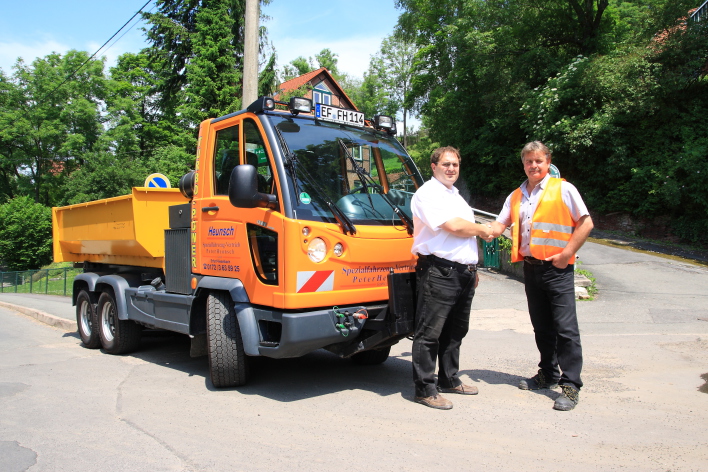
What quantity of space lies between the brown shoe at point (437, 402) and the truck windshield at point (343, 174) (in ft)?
5.07

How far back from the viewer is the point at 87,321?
7590 mm

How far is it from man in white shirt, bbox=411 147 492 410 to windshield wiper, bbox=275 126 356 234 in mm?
573

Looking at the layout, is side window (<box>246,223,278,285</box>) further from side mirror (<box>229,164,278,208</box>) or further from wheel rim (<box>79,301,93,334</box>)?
wheel rim (<box>79,301,93,334</box>)

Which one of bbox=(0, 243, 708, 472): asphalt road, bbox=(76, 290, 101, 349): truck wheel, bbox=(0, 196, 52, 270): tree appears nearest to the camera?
bbox=(0, 243, 708, 472): asphalt road

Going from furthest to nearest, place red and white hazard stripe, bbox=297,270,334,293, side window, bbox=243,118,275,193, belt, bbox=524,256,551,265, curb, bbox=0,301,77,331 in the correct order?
curb, bbox=0,301,77,331
side window, bbox=243,118,275,193
belt, bbox=524,256,551,265
red and white hazard stripe, bbox=297,270,334,293

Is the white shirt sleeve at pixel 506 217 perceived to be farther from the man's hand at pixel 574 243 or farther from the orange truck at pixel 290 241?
the orange truck at pixel 290 241

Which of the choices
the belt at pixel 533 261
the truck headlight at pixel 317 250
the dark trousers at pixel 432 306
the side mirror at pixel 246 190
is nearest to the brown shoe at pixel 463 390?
the dark trousers at pixel 432 306

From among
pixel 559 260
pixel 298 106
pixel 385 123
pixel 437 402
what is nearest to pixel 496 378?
pixel 437 402

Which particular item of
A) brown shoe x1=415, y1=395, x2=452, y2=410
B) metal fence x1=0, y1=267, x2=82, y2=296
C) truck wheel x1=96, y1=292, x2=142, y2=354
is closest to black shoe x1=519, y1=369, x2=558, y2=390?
brown shoe x1=415, y1=395, x2=452, y2=410

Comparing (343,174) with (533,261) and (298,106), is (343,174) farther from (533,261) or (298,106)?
(533,261)

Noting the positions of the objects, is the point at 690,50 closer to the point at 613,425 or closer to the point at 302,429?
the point at 613,425

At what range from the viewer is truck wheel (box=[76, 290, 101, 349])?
290 inches

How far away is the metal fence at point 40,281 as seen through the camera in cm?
2461

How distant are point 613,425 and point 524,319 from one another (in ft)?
16.7
